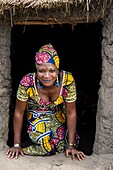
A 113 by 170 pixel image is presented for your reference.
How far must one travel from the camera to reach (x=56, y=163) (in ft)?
12.5

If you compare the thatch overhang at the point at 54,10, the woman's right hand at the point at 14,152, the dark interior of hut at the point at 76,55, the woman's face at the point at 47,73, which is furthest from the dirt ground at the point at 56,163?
the dark interior of hut at the point at 76,55

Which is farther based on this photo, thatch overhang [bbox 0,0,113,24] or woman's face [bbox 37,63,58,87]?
woman's face [bbox 37,63,58,87]

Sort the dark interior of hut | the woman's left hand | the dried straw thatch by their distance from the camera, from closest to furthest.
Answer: the dried straw thatch < the woman's left hand < the dark interior of hut

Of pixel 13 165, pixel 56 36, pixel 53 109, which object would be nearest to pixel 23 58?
pixel 56 36

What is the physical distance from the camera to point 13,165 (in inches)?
148

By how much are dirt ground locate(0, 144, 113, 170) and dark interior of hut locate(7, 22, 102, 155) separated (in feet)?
5.14

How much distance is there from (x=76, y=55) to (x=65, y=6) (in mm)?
3153

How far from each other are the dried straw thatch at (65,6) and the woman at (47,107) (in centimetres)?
43

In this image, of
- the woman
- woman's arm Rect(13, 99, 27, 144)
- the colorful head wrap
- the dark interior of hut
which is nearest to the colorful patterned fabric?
the woman

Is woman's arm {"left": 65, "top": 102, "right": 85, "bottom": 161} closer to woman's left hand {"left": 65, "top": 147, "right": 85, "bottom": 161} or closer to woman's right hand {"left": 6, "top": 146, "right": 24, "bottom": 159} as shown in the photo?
woman's left hand {"left": 65, "top": 147, "right": 85, "bottom": 161}

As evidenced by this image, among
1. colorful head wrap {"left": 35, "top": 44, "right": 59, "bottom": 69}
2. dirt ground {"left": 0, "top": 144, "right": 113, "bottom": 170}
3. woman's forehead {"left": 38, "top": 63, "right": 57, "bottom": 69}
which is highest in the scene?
colorful head wrap {"left": 35, "top": 44, "right": 59, "bottom": 69}

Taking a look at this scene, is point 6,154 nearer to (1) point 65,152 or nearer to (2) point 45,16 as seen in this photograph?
(1) point 65,152

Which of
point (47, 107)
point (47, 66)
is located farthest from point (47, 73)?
point (47, 107)

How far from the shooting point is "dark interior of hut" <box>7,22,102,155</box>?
580 cm
